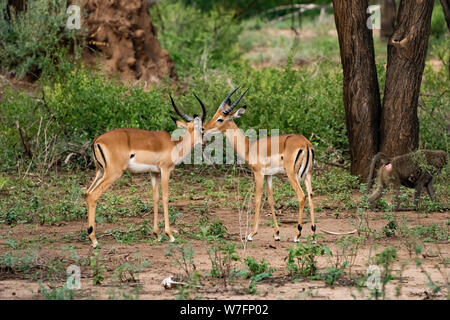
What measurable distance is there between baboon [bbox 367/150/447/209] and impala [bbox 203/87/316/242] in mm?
1516

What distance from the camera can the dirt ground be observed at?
18.5ft

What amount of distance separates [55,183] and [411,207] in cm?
447

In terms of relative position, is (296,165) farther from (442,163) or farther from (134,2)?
(134,2)

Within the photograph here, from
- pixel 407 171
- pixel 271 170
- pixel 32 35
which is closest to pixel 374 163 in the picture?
pixel 407 171

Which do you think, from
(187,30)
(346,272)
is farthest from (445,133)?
(187,30)

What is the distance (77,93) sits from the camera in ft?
35.9

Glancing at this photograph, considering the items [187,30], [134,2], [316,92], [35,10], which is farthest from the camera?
[187,30]

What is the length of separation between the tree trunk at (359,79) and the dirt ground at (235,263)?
951 millimetres

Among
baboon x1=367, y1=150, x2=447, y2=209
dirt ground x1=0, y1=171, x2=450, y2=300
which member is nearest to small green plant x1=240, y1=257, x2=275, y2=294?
dirt ground x1=0, y1=171, x2=450, y2=300

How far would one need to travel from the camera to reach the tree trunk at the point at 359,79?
9.66 m

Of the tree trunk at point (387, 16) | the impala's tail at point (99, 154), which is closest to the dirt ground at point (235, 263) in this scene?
the impala's tail at point (99, 154)

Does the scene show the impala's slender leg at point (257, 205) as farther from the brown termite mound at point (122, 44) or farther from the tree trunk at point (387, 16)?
the tree trunk at point (387, 16)

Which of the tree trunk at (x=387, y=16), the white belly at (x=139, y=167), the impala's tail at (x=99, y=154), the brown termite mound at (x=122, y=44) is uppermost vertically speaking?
the tree trunk at (x=387, y=16)

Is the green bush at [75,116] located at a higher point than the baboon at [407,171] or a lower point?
higher
